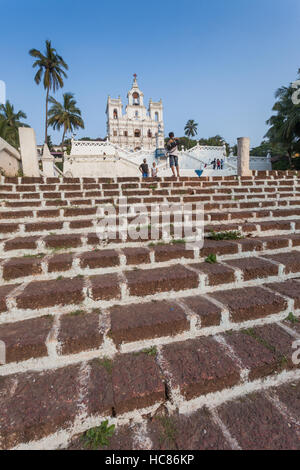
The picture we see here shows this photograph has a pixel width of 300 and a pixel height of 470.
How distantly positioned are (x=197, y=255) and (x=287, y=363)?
1.24 metres

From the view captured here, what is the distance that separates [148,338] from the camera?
58.7 inches

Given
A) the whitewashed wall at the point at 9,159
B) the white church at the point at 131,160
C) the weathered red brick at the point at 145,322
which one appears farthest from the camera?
the white church at the point at 131,160

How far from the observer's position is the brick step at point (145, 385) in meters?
1.04

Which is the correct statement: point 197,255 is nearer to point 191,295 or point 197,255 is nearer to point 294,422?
point 191,295

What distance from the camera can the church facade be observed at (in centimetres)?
5900

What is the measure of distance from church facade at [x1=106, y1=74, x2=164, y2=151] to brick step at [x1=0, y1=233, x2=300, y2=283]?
59.9 m

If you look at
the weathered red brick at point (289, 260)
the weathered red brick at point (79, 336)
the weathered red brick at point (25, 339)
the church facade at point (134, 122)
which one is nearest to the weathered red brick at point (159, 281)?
the weathered red brick at point (79, 336)

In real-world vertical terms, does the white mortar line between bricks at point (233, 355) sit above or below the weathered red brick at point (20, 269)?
below

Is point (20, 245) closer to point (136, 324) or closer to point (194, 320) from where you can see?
point (136, 324)

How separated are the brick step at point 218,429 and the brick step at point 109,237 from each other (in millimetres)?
1709

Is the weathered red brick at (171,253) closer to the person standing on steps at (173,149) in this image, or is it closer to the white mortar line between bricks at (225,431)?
the white mortar line between bricks at (225,431)

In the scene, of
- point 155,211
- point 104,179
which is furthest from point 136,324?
point 104,179

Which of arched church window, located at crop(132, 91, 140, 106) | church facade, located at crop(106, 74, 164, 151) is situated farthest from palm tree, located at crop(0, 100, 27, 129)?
arched church window, located at crop(132, 91, 140, 106)

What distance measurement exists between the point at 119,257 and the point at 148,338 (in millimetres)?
886
